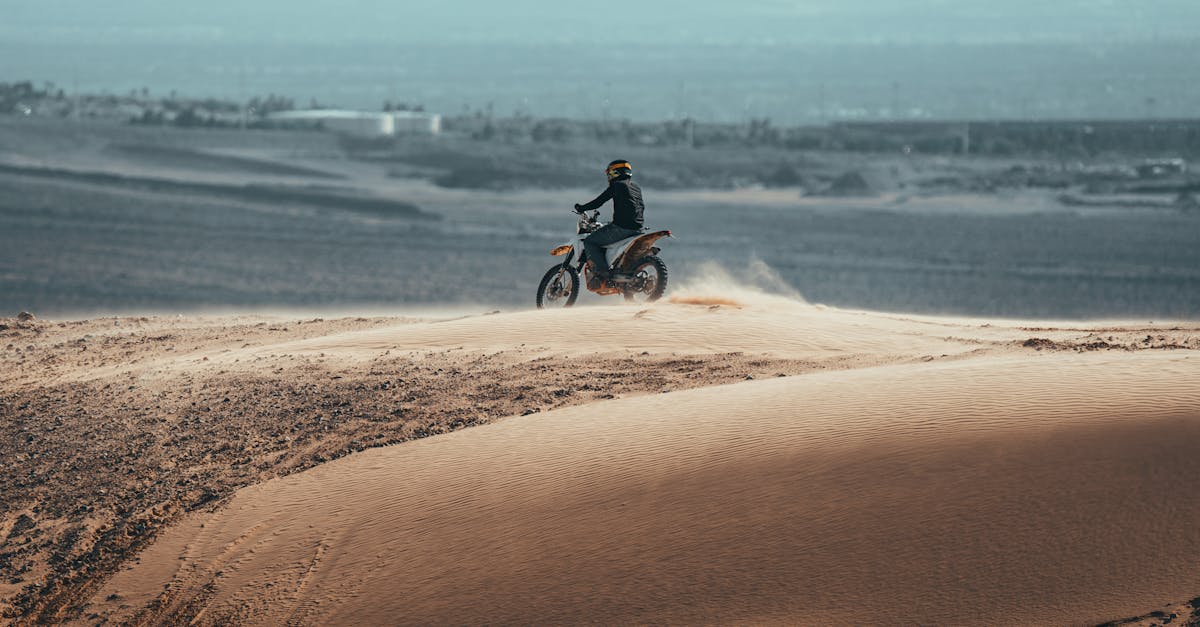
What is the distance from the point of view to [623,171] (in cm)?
1375

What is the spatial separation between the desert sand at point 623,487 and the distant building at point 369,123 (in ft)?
162

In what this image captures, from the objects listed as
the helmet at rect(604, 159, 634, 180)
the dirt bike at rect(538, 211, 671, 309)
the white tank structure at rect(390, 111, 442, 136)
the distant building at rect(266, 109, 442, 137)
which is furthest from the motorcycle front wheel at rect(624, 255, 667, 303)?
the white tank structure at rect(390, 111, 442, 136)

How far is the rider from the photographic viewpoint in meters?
13.9

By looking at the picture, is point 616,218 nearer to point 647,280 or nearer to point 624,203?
point 624,203

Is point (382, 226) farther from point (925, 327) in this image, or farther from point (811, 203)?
point (925, 327)

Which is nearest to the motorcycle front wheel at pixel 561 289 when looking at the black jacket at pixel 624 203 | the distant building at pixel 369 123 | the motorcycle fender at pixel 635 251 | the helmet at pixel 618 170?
the motorcycle fender at pixel 635 251

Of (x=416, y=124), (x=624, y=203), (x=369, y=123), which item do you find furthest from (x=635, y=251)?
(x=416, y=124)

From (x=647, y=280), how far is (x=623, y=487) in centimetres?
599

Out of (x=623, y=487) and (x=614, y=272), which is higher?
(x=614, y=272)

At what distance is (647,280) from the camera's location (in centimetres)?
1452

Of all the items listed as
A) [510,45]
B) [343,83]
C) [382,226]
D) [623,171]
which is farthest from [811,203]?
[510,45]

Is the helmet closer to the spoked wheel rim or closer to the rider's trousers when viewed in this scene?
the rider's trousers

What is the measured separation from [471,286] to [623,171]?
2096cm

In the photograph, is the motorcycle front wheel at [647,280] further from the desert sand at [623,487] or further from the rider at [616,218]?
the desert sand at [623,487]
